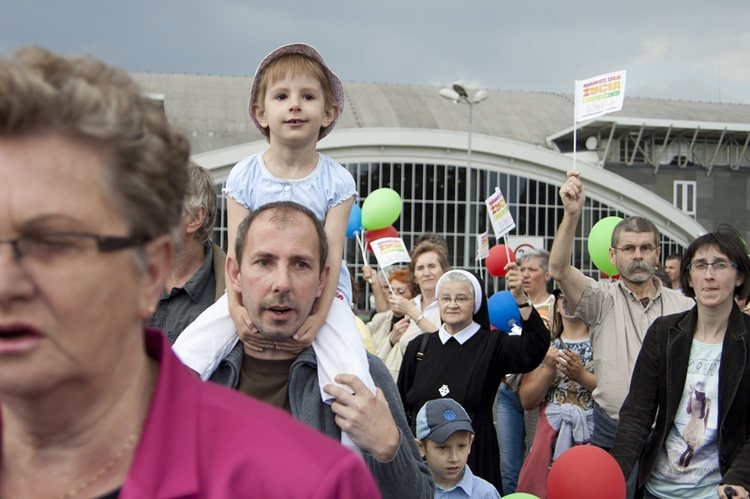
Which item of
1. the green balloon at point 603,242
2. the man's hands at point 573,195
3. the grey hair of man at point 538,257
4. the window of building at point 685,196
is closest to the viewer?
the man's hands at point 573,195

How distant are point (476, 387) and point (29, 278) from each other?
441 centimetres

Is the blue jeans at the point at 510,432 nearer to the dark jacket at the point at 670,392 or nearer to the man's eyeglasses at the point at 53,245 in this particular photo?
the dark jacket at the point at 670,392

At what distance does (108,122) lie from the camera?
4.33 feet

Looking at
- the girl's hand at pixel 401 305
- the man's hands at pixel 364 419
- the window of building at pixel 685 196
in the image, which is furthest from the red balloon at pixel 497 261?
the window of building at pixel 685 196

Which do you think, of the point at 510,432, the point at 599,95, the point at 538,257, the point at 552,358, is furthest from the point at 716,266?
the point at 538,257

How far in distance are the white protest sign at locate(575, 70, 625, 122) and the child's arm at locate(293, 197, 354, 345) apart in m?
3.06

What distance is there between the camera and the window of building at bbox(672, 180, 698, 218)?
5016 centimetres

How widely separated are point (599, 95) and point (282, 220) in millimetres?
4162

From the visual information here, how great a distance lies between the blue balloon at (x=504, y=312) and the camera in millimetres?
6996

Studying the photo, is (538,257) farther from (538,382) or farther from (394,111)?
(394,111)

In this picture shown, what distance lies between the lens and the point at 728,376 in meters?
4.23

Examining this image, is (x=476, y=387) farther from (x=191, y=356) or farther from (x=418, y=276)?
(x=191, y=356)

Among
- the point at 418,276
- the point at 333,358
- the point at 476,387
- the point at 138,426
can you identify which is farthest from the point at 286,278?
the point at 418,276

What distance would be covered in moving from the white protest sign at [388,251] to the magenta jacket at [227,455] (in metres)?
8.14
